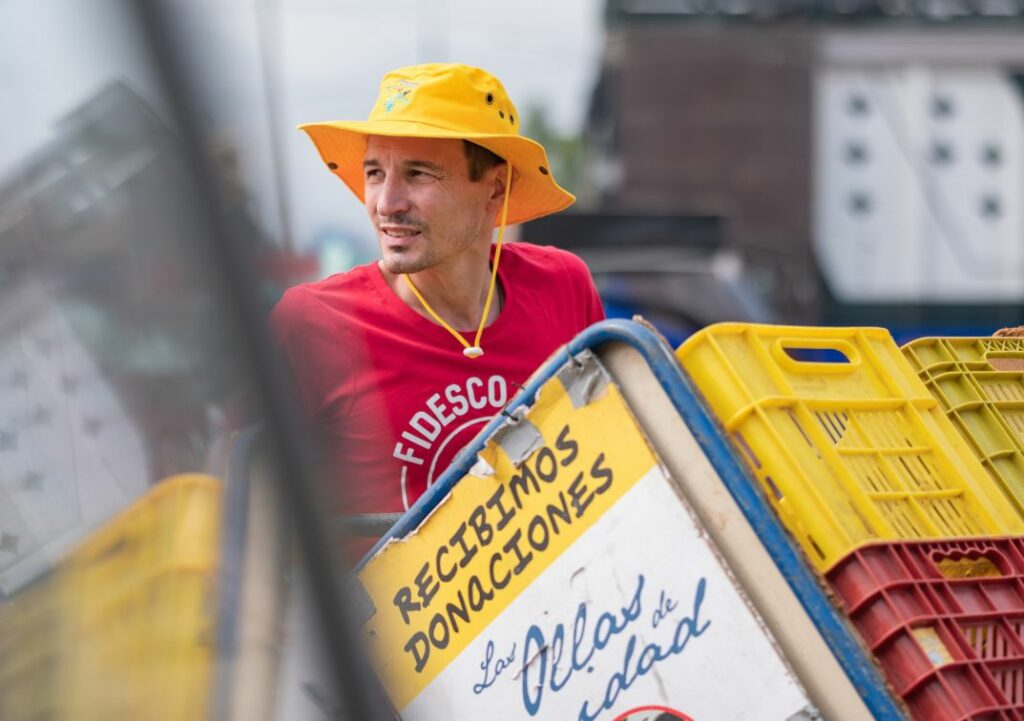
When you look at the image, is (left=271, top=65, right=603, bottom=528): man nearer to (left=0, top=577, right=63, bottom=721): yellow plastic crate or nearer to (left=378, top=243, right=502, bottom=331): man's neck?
(left=378, top=243, right=502, bottom=331): man's neck

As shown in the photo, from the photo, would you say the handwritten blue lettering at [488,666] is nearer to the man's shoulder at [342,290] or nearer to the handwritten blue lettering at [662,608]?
the handwritten blue lettering at [662,608]

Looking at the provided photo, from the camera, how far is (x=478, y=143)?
8.89ft

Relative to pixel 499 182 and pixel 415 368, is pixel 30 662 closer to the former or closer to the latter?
pixel 415 368

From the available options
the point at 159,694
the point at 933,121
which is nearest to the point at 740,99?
the point at 933,121

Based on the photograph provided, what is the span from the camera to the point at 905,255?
89.5 ft

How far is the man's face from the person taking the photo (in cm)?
262

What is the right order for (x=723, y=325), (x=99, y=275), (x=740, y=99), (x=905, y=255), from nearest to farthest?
(x=99, y=275) < (x=723, y=325) < (x=905, y=255) < (x=740, y=99)

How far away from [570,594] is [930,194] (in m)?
26.6

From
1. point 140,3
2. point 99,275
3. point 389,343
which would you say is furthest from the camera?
point 389,343

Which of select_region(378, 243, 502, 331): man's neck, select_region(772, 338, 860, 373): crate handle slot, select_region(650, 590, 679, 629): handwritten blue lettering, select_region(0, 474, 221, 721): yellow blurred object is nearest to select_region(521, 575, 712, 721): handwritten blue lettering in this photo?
select_region(650, 590, 679, 629): handwritten blue lettering

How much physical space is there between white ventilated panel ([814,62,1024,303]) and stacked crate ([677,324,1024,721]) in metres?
25.3

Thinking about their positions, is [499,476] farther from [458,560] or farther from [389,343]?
[389,343]

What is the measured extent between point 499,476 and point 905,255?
86.5 feet

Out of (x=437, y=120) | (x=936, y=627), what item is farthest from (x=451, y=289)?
(x=936, y=627)
